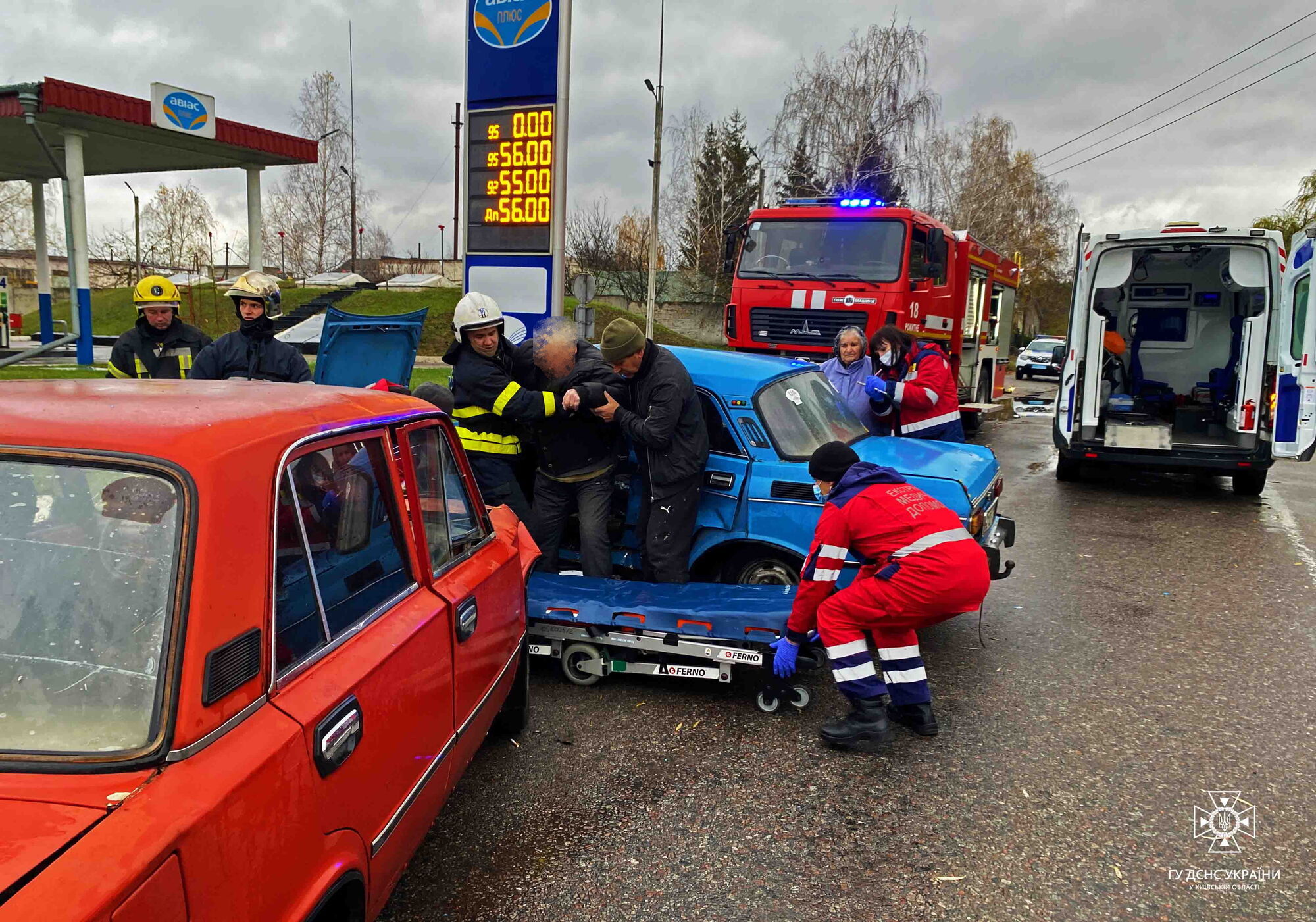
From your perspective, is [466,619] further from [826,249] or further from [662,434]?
[826,249]

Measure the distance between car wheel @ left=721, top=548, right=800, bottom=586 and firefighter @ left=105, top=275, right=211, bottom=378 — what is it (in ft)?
12.3

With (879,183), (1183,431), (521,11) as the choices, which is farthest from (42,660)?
(879,183)

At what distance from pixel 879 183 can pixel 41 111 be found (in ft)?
90.7

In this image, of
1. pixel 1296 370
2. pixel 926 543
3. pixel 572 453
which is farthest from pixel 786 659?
pixel 1296 370

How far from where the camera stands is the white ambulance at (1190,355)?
339 inches

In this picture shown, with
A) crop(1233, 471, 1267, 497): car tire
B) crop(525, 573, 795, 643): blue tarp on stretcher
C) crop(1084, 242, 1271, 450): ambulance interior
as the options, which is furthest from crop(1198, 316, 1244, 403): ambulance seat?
crop(525, 573, 795, 643): blue tarp on stretcher

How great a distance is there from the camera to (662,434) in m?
4.55

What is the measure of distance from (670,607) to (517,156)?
569 centimetres

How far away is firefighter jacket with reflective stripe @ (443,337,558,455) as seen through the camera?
15.0 feet

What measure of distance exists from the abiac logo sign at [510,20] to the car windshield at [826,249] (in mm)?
4524

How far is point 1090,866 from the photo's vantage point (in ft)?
9.86

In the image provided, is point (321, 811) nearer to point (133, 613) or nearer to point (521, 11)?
point (133, 613)

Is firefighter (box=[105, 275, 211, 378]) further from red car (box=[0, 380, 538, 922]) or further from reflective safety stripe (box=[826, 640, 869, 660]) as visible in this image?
reflective safety stripe (box=[826, 640, 869, 660])

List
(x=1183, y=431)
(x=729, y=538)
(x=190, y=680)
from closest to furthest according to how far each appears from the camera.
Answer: (x=190, y=680) < (x=729, y=538) < (x=1183, y=431)
